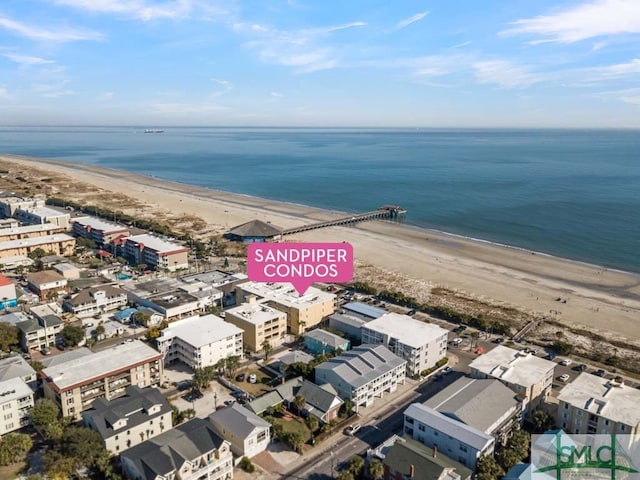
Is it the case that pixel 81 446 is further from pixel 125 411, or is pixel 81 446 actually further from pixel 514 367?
pixel 514 367

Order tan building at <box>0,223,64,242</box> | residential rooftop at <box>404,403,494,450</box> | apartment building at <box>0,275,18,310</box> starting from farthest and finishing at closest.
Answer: tan building at <box>0,223,64,242</box> → apartment building at <box>0,275,18,310</box> → residential rooftop at <box>404,403,494,450</box>

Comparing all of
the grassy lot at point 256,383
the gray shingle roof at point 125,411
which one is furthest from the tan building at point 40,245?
the gray shingle roof at point 125,411

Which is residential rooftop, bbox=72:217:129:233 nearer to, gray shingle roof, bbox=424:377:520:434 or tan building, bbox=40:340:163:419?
tan building, bbox=40:340:163:419

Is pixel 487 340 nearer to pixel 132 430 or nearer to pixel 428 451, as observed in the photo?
pixel 428 451

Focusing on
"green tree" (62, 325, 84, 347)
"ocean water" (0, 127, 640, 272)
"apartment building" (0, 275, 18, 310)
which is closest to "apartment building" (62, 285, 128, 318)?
"apartment building" (0, 275, 18, 310)

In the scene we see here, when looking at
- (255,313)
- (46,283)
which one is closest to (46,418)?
(255,313)

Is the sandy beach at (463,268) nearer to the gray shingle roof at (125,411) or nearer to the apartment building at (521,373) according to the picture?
the apartment building at (521,373)
